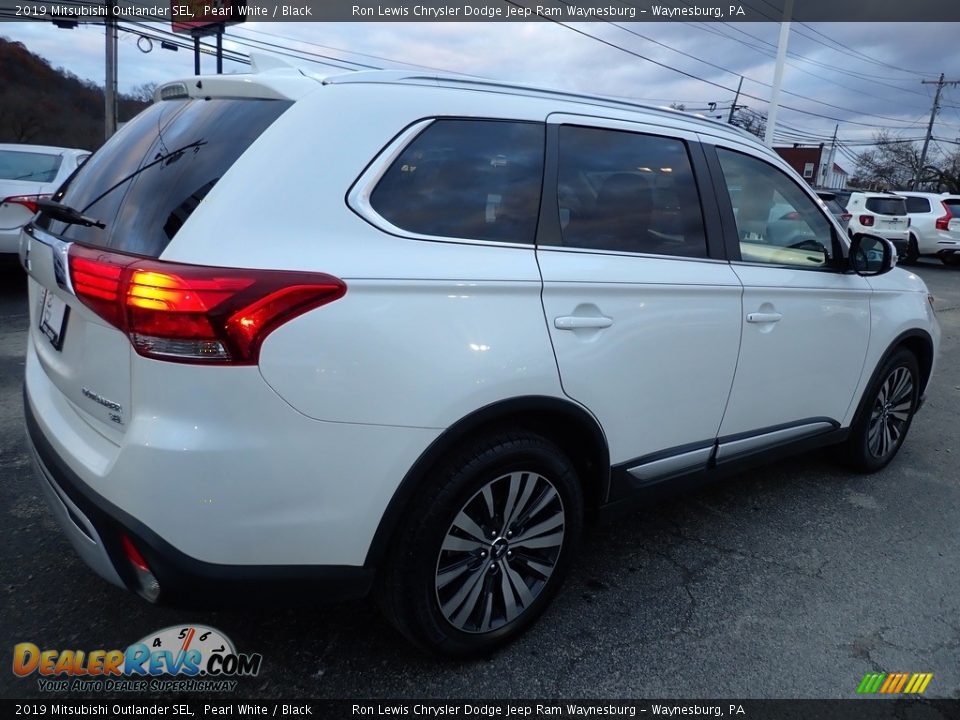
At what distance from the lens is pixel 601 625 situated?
2.54 meters

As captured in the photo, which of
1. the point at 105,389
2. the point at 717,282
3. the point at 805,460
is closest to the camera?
the point at 105,389

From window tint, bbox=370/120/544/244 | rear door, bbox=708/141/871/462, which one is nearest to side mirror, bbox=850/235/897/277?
rear door, bbox=708/141/871/462

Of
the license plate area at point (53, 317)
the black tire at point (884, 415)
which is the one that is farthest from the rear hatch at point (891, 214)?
the license plate area at point (53, 317)

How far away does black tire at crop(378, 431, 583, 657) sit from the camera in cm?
201

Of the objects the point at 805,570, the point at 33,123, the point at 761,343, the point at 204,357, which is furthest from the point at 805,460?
the point at 33,123

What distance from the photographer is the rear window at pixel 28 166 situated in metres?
7.62

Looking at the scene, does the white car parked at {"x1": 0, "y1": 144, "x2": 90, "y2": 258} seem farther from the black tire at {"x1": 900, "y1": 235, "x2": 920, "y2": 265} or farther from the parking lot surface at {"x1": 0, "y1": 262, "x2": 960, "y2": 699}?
the black tire at {"x1": 900, "y1": 235, "x2": 920, "y2": 265}

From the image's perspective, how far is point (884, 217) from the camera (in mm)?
16641

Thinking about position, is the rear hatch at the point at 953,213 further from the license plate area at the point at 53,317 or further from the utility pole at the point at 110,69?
the utility pole at the point at 110,69

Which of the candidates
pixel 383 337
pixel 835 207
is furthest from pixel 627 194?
pixel 835 207

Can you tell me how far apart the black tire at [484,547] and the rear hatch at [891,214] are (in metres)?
17.5

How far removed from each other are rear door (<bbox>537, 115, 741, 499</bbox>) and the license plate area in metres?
1.46

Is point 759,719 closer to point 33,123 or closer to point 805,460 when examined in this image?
point 805,460

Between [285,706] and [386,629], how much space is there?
1.52 feet
